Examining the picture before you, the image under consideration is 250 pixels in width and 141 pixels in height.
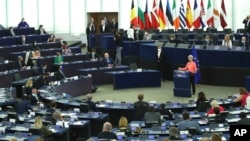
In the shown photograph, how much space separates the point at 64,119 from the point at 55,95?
4265mm

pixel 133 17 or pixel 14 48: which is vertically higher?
pixel 133 17

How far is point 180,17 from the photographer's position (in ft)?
117

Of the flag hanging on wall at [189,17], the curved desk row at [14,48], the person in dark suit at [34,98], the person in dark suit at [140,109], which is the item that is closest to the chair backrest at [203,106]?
the person in dark suit at [140,109]

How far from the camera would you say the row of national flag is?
35.2 meters

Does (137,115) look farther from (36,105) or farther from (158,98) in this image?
(158,98)

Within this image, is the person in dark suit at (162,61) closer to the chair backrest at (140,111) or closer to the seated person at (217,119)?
the chair backrest at (140,111)

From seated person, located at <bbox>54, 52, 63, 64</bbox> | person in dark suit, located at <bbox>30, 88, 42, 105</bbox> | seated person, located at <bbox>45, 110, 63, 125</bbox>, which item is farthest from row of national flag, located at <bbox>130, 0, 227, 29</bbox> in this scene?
seated person, located at <bbox>45, 110, 63, 125</bbox>

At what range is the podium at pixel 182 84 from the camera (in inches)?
989

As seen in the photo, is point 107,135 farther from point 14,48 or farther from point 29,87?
point 14,48

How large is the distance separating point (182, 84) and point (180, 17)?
11.2 metres

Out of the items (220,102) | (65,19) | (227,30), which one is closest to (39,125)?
(220,102)

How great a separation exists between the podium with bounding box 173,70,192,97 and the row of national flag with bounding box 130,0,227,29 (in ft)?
32.6

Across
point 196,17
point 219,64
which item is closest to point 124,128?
point 219,64

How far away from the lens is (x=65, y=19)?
45.4 m
